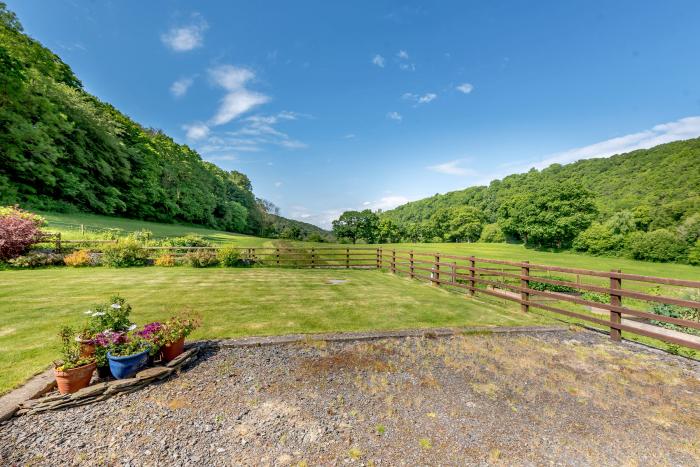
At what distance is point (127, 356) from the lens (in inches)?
134

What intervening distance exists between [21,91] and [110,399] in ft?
84.5

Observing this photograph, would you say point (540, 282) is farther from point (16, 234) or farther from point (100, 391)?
point (16, 234)

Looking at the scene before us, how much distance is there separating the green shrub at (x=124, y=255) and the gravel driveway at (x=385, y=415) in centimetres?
1231

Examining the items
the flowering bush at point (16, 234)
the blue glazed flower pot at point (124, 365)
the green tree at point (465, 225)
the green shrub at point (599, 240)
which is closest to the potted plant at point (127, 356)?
the blue glazed flower pot at point (124, 365)

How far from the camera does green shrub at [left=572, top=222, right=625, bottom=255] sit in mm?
37938

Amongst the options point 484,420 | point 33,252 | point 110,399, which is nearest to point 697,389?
point 484,420

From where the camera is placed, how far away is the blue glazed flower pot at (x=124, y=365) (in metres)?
3.40

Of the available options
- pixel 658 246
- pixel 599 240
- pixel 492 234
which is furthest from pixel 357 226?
pixel 658 246

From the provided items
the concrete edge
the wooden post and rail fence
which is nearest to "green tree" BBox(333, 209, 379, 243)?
the wooden post and rail fence

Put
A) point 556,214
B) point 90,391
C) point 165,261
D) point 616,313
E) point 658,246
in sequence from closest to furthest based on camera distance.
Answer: point 90,391 < point 616,313 < point 165,261 < point 658,246 < point 556,214

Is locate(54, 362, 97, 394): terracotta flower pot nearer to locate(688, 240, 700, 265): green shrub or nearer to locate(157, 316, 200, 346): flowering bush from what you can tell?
locate(157, 316, 200, 346): flowering bush

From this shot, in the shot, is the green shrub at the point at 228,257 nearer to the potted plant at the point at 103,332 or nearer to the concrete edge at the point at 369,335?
the concrete edge at the point at 369,335

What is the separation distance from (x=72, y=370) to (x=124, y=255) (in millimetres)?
12745

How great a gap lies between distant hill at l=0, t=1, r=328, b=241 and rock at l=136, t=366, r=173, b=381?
23.9 metres
